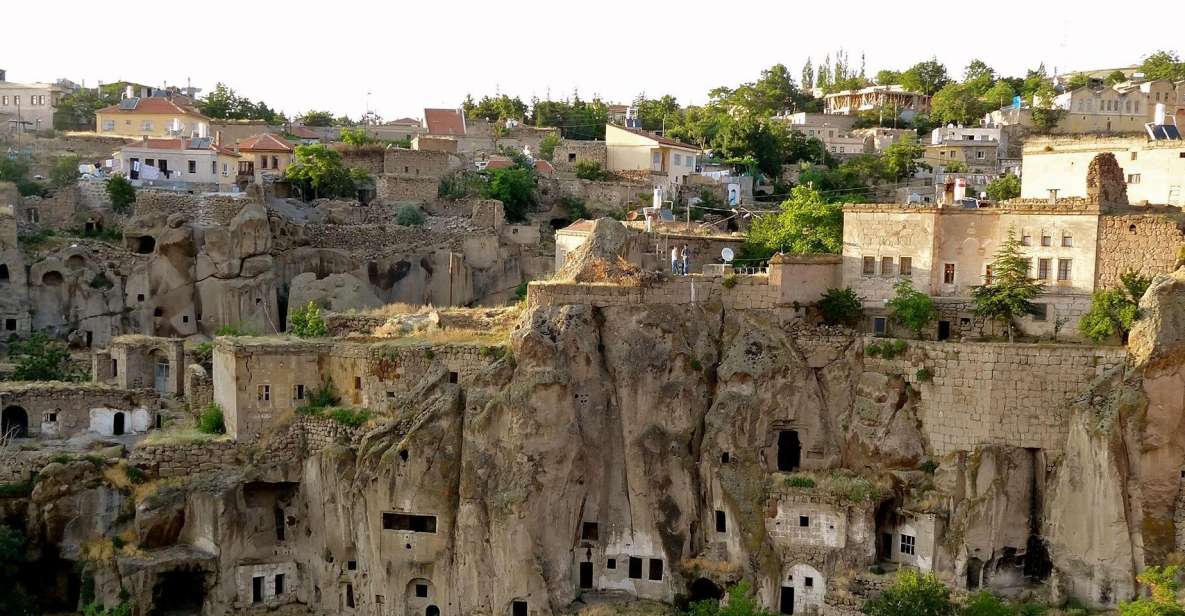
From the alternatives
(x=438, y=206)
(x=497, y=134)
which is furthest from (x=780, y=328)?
(x=497, y=134)

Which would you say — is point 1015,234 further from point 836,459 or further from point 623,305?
point 623,305

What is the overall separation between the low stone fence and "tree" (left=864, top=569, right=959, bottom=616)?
852 cm

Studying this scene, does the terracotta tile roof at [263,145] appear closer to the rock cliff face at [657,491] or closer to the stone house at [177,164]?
the stone house at [177,164]

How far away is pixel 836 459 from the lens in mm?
37375

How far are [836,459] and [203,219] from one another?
21549 mm

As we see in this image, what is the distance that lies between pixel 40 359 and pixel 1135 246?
2834cm

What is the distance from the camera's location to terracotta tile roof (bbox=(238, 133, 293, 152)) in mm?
55062

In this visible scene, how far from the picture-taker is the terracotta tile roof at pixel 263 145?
55.1 m

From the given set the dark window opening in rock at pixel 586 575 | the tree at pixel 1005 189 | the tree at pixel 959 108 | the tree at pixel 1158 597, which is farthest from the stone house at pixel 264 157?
the tree at pixel 959 108

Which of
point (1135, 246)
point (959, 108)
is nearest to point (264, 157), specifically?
point (1135, 246)

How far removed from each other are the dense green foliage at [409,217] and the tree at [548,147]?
1177 cm

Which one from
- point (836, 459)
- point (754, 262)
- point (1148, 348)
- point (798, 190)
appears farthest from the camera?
point (798, 190)

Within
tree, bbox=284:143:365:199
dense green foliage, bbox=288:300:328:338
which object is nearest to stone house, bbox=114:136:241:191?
tree, bbox=284:143:365:199

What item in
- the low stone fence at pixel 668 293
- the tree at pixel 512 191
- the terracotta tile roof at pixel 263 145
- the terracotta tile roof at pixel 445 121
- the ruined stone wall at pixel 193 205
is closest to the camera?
the low stone fence at pixel 668 293
